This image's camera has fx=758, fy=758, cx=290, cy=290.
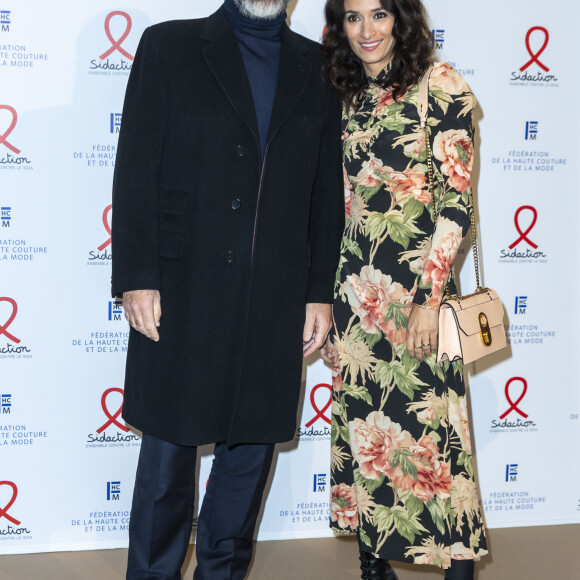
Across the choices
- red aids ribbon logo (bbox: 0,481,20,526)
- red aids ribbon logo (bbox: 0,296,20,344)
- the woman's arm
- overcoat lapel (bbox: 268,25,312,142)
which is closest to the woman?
the woman's arm

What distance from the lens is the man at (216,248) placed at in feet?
6.94

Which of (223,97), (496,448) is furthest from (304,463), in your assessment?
(223,97)

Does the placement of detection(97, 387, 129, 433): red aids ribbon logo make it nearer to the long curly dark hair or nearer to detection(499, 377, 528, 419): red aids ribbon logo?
the long curly dark hair

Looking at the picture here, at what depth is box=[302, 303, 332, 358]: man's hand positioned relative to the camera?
2387mm

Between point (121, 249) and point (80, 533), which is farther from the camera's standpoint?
point (80, 533)

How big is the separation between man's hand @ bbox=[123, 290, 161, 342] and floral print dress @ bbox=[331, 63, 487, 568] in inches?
23.5

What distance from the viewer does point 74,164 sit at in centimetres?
289

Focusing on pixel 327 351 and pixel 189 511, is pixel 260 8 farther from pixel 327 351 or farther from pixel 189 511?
pixel 189 511

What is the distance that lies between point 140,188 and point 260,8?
620 mm

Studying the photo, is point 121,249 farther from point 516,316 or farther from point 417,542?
point 516,316

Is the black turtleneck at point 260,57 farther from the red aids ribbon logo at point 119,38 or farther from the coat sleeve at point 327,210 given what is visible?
the red aids ribbon logo at point 119,38

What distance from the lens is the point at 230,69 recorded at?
84.2 inches

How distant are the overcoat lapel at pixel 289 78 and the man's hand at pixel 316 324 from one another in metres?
0.55

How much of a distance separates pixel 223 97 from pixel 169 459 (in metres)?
1.05
